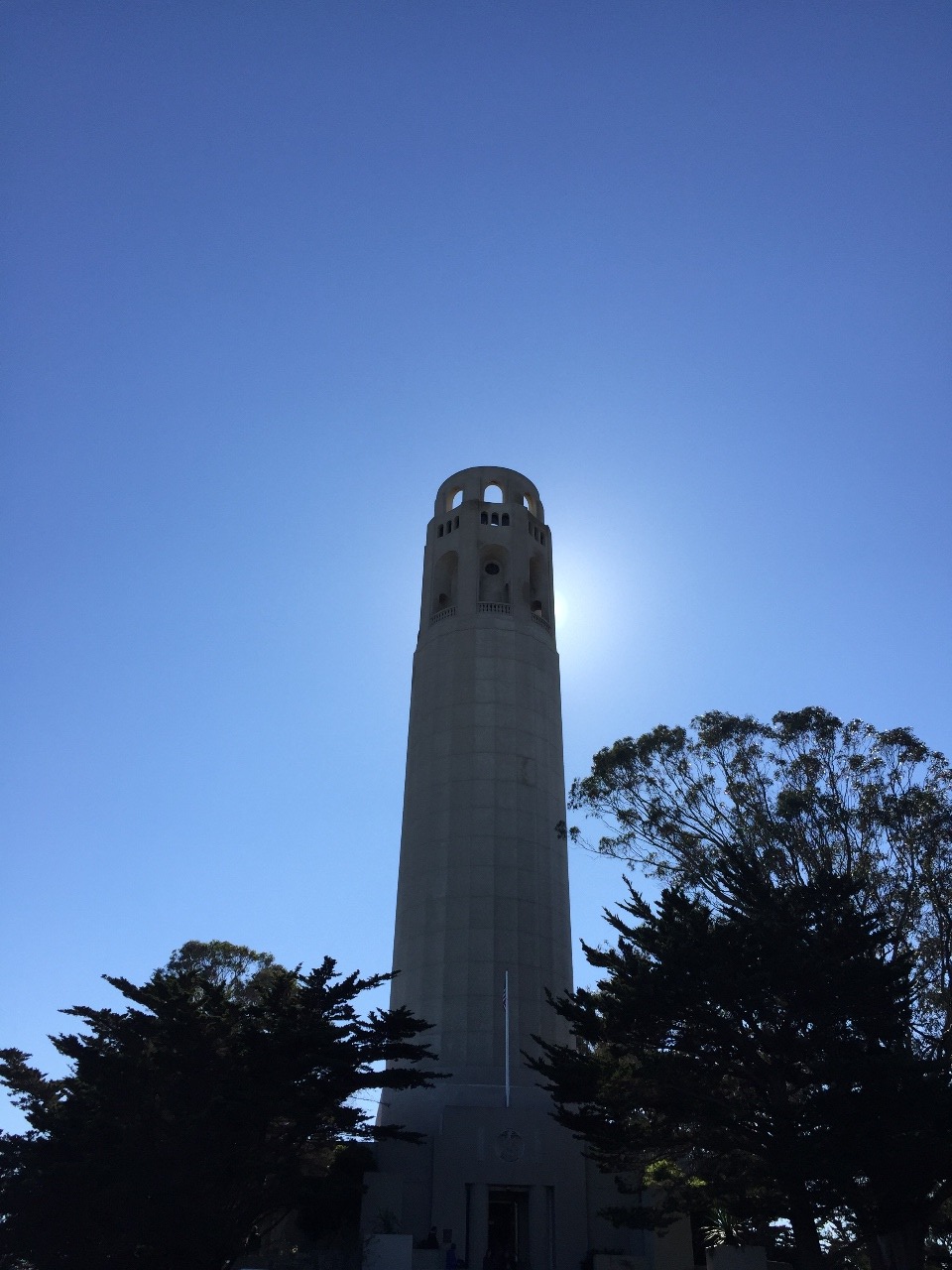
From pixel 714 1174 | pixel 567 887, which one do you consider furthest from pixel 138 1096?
pixel 567 887

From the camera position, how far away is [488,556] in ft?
137

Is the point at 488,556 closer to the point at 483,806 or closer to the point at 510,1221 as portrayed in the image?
the point at 483,806

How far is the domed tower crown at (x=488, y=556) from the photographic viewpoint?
4009cm

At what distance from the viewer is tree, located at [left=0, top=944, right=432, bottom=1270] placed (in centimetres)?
1903

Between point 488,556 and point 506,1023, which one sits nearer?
point 506,1023

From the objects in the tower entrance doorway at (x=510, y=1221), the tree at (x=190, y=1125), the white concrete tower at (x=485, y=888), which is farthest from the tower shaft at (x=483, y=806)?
the tree at (x=190, y=1125)

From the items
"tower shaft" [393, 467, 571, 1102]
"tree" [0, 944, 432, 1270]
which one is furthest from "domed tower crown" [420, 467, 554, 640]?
"tree" [0, 944, 432, 1270]

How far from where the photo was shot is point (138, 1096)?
67.8 ft

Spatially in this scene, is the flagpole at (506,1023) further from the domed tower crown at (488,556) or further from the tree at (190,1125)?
the domed tower crown at (488,556)

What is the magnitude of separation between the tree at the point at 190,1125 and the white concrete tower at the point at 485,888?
20.0 ft

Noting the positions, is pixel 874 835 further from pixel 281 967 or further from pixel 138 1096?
pixel 281 967

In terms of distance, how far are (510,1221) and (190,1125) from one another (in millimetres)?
12326

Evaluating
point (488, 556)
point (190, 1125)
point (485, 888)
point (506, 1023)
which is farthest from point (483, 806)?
point (190, 1125)

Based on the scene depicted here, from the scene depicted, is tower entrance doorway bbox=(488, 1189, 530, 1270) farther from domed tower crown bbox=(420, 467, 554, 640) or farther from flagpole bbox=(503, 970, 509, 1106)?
domed tower crown bbox=(420, 467, 554, 640)
